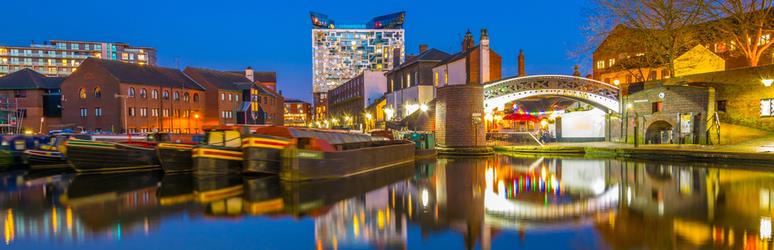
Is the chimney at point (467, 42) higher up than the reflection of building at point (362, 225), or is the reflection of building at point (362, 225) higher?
the chimney at point (467, 42)

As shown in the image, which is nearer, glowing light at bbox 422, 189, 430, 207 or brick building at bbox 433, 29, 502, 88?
glowing light at bbox 422, 189, 430, 207

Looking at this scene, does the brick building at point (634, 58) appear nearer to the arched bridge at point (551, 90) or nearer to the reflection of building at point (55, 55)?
the arched bridge at point (551, 90)

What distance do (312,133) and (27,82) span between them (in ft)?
131

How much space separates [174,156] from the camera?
63.2ft

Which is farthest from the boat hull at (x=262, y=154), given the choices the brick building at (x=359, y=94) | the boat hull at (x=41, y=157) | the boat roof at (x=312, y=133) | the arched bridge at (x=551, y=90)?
the brick building at (x=359, y=94)

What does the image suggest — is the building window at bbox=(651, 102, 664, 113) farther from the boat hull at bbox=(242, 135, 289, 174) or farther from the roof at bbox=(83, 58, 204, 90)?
the roof at bbox=(83, 58, 204, 90)

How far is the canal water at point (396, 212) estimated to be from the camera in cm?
836

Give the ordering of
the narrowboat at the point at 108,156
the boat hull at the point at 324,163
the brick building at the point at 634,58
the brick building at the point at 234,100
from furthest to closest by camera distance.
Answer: the brick building at the point at 234,100
the brick building at the point at 634,58
the narrowboat at the point at 108,156
the boat hull at the point at 324,163

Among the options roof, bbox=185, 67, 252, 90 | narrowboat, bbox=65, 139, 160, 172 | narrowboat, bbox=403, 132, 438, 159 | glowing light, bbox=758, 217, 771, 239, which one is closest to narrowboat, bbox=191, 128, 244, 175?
narrowboat, bbox=65, 139, 160, 172

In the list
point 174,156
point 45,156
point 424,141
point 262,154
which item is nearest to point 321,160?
point 262,154

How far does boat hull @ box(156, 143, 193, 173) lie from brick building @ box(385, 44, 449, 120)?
2394cm

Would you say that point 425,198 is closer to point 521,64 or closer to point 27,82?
point 521,64

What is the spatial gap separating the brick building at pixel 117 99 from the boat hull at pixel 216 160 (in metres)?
28.0

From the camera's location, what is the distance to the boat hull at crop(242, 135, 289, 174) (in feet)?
52.9
